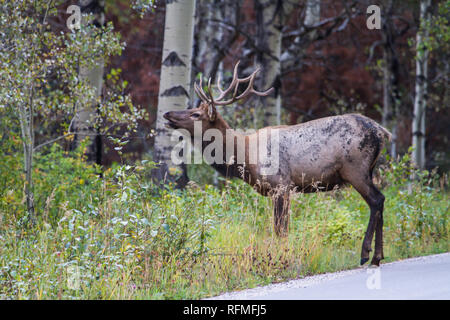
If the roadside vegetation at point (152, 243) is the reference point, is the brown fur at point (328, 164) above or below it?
above

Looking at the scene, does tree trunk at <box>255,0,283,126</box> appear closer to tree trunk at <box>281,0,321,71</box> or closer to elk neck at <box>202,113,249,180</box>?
tree trunk at <box>281,0,321,71</box>

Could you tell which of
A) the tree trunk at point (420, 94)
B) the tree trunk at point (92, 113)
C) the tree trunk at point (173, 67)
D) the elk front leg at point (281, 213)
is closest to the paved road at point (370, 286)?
the elk front leg at point (281, 213)

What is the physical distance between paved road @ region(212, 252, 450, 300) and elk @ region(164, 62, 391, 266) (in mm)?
599

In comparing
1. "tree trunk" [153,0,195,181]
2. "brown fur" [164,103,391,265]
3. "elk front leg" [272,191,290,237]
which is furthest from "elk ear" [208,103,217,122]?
"elk front leg" [272,191,290,237]

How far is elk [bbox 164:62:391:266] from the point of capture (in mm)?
7043

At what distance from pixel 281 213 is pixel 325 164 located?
0.76 meters

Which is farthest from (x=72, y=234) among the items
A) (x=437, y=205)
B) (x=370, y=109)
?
(x=370, y=109)

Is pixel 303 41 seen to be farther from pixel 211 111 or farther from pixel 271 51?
pixel 211 111

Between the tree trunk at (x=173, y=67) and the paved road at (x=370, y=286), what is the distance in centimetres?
356

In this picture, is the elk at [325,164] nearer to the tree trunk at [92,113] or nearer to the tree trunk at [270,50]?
the tree trunk at [92,113]

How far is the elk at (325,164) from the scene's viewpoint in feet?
23.1

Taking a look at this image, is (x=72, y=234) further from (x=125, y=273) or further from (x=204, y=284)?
(x=204, y=284)

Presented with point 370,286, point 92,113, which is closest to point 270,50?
point 92,113
